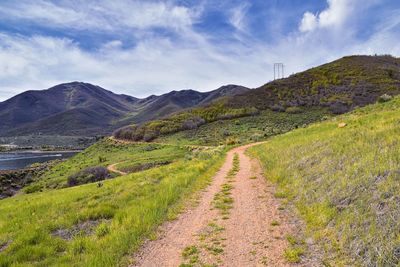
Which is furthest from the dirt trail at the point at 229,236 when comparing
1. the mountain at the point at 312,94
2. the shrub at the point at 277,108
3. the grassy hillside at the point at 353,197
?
the shrub at the point at 277,108

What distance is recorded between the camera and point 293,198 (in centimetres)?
989

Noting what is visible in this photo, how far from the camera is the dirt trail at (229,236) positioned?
6.08 metres

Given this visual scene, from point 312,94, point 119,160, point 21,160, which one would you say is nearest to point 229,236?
point 119,160

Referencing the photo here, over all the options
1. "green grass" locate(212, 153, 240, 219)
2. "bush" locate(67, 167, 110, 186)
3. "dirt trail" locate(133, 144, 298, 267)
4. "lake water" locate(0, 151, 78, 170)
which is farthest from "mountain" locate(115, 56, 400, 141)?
"dirt trail" locate(133, 144, 298, 267)

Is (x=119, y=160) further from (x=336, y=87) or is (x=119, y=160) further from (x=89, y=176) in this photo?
(x=336, y=87)

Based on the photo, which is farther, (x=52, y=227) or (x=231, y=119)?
(x=231, y=119)

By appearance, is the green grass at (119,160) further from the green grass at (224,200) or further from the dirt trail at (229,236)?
the dirt trail at (229,236)

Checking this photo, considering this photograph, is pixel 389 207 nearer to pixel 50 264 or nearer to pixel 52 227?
pixel 50 264

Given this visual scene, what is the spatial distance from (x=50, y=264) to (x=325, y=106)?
60.7 metres

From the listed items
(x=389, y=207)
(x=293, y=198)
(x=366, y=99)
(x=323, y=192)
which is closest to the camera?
(x=389, y=207)

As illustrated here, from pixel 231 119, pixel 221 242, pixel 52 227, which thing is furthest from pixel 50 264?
pixel 231 119

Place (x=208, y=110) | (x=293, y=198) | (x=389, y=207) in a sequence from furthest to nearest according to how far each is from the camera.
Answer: (x=208, y=110)
(x=293, y=198)
(x=389, y=207)

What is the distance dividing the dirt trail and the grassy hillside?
824mm

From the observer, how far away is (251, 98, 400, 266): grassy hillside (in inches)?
210
